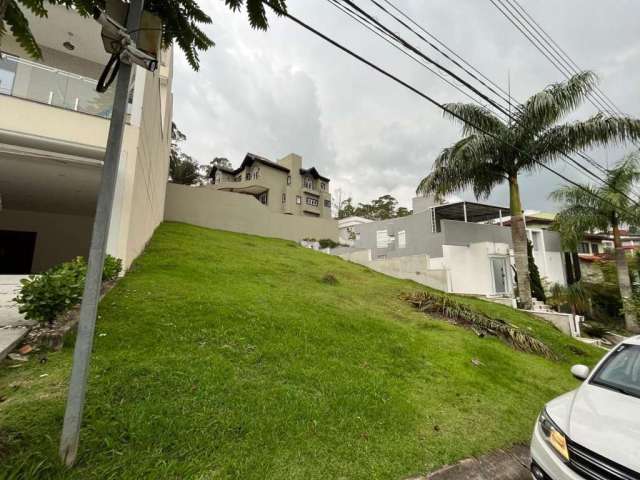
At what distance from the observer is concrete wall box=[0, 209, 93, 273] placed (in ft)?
40.6

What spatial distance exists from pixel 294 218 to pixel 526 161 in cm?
1637

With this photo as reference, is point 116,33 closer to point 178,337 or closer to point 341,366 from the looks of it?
point 178,337

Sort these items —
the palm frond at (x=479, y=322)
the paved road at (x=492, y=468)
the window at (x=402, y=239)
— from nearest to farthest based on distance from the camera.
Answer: the paved road at (x=492, y=468)
the palm frond at (x=479, y=322)
the window at (x=402, y=239)

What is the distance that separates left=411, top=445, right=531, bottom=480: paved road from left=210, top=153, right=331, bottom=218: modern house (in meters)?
A: 30.5

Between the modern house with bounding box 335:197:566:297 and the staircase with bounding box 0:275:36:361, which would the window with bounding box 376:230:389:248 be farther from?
the staircase with bounding box 0:275:36:361

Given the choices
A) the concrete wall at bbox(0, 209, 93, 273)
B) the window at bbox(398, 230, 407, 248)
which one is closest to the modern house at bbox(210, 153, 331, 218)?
the window at bbox(398, 230, 407, 248)

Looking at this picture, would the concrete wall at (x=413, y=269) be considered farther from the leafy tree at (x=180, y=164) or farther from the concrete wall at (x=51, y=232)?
the leafy tree at (x=180, y=164)

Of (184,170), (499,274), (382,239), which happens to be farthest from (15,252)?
(499,274)

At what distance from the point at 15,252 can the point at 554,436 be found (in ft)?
58.0

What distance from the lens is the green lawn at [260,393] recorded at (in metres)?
2.34

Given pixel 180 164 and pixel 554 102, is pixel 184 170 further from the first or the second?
pixel 554 102

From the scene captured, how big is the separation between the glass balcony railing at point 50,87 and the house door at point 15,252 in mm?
9432

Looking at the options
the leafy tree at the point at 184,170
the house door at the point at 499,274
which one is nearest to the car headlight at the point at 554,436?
the house door at the point at 499,274

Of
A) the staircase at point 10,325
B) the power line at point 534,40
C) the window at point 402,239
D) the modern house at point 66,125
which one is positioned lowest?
the staircase at point 10,325
